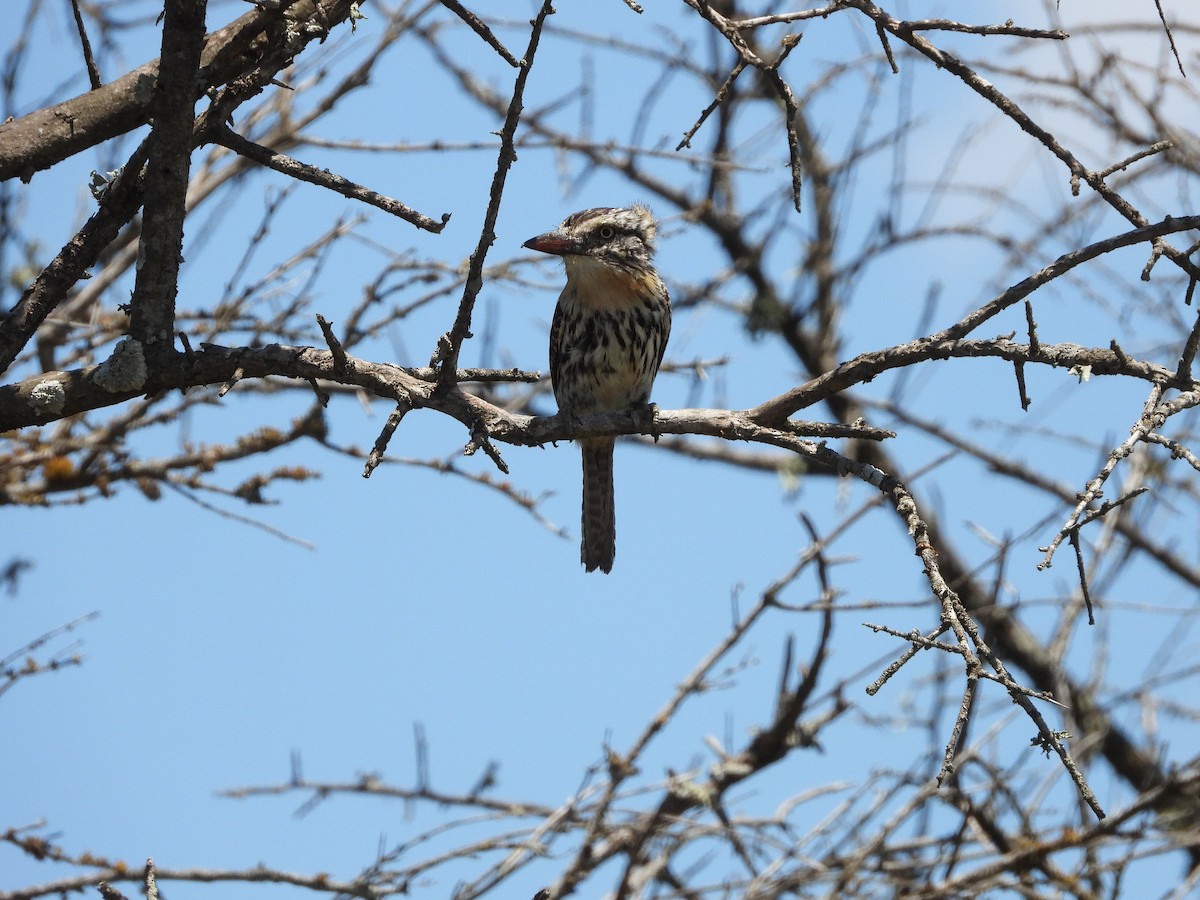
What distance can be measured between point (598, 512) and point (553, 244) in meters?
1.32

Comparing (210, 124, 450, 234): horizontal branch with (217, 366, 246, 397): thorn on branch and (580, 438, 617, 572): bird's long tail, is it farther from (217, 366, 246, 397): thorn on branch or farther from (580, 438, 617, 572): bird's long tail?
(580, 438, 617, 572): bird's long tail

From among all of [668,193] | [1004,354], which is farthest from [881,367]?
[668,193]

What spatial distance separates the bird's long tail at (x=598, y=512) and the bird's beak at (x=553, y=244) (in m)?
0.97

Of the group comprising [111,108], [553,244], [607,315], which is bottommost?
[111,108]

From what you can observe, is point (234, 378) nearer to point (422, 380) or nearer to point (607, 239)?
point (422, 380)

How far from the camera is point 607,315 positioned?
5543mm

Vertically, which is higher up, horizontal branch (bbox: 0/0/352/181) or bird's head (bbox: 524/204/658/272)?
bird's head (bbox: 524/204/658/272)

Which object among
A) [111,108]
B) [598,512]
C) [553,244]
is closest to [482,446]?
[111,108]

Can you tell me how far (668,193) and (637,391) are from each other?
412 cm

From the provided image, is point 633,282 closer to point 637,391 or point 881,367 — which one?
point 637,391

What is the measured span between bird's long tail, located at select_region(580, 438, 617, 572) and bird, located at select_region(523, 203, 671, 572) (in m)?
0.37

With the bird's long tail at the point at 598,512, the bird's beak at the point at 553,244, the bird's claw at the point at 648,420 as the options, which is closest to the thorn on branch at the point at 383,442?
the bird's claw at the point at 648,420

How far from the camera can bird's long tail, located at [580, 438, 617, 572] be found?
19.5 ft

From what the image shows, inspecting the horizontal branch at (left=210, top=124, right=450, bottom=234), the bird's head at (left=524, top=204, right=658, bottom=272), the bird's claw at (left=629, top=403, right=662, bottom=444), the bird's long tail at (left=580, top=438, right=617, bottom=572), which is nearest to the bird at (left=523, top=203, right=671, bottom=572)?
the bird's head at (left=524, top=204, right=658, bottom=272)
